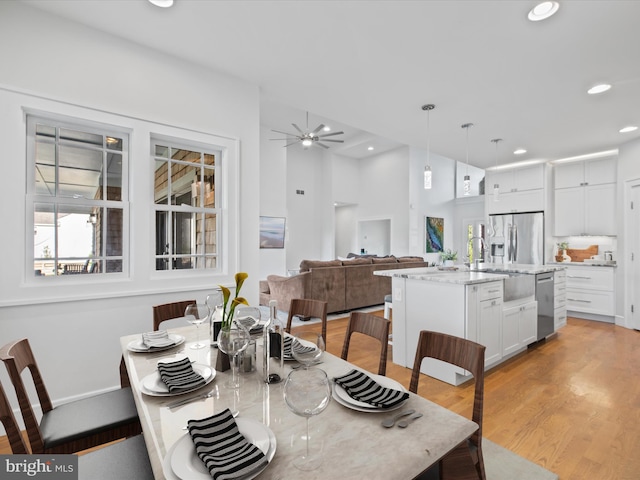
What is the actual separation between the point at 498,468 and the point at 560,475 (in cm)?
32

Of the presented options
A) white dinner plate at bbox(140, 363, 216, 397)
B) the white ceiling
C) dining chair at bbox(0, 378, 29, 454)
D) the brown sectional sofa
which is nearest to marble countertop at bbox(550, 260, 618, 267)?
the white ceiling

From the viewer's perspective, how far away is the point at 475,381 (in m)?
1.23

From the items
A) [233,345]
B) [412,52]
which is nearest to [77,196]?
[233,345]

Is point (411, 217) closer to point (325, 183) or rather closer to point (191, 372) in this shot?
point (325, 183)

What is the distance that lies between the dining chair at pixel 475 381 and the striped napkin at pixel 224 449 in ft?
1.79

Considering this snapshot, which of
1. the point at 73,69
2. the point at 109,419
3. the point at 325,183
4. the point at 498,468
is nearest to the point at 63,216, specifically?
the point at 73,69

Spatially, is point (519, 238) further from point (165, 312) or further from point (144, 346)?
point (144, 346)

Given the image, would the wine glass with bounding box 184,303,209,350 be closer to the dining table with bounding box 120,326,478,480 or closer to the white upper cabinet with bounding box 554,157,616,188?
the dining table with bounding box 120,326,478,480

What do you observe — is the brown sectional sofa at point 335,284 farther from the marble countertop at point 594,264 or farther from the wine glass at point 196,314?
the wine glass at point 196,314

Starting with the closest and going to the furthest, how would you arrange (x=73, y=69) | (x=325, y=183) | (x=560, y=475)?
(x=560, y=475) → (x=73, y=69) → (x=325, y=183)

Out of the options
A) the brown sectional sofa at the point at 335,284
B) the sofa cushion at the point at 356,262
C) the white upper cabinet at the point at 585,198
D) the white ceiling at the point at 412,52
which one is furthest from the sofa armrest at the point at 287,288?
the white upper cabinet at the point at 585,198

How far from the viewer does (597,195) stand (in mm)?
5332

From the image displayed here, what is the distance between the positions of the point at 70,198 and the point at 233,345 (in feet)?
7.00

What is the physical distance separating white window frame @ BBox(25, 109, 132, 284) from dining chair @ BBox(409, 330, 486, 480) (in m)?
2.44
